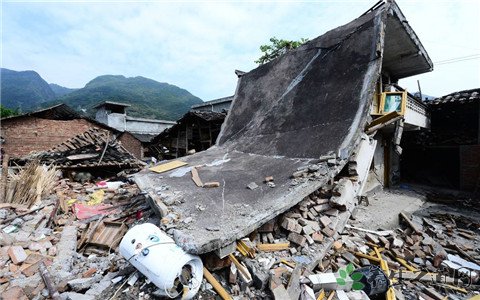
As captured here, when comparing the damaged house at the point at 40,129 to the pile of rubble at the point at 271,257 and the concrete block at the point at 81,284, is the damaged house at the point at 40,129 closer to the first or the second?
the pile of rubble at the point at 271,257

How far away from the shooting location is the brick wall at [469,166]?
10.0 m

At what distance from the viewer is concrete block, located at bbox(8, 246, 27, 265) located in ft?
13.8

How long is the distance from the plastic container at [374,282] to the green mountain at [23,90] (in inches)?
2506

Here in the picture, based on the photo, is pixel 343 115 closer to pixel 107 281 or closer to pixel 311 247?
pixel 311 247

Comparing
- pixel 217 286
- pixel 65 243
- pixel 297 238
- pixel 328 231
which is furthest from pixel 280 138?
pixel 65 243

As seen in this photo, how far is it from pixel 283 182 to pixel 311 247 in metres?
1.25

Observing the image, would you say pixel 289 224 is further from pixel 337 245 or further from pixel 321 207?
pixel 337 245

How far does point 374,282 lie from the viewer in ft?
10.7

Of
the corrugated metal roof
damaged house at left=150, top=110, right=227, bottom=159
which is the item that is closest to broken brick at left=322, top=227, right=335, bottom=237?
damaged house at left=150, top=110, right=227, bottom=159

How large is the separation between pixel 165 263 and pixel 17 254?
3.85m

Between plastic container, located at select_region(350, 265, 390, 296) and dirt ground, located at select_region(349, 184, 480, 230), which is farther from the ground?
plastic container, located at select_region(350, 265, 390, 296)

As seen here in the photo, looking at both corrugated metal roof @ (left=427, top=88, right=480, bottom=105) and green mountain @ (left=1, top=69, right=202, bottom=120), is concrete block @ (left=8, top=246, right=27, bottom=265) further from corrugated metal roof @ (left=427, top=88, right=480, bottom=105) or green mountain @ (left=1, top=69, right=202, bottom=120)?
green mountain @ (left=1, top=69, right=202, bottom=120)

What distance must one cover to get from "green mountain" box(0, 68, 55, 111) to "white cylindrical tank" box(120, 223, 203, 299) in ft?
202

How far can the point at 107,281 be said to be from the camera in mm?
3129
